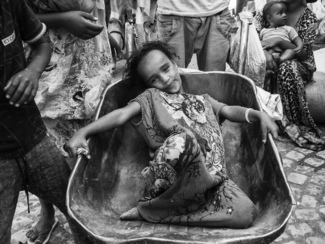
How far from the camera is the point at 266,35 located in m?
4.47

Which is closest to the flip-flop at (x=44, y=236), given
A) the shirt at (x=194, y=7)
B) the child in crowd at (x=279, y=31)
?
the shirt at (x=194, y=7)

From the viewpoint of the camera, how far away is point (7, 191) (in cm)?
171

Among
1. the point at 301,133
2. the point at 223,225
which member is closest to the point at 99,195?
the point at 223,225

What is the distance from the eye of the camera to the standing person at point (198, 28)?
3422 millimetres

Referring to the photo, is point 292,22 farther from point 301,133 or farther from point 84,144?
point 84,144

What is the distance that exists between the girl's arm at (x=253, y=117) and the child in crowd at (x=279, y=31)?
205 centimetres

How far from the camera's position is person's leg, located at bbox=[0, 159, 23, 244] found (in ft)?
5.54

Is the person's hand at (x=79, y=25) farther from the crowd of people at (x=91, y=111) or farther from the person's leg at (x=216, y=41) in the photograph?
the person's leg at (x=216, y=41)

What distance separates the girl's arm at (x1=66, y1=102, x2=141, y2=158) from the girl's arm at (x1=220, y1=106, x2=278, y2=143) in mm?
599

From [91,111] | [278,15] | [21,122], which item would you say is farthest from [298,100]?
[21,122]

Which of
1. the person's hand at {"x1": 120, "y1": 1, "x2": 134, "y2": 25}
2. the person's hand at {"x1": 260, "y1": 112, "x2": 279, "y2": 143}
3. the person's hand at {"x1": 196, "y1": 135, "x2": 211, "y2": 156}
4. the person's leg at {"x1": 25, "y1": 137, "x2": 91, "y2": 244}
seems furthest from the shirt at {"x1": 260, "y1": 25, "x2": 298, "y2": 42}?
the person's leg at {"x1": 25, "y1": 137, "x2": 91, "y2": 244}

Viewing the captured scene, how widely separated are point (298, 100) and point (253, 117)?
7.06 ft

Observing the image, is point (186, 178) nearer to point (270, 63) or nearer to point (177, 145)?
point (177, 145)

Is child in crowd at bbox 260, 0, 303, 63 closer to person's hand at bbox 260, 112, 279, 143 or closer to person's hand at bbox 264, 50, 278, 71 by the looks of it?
person's hand at bbox 264, 50, 278, 71
